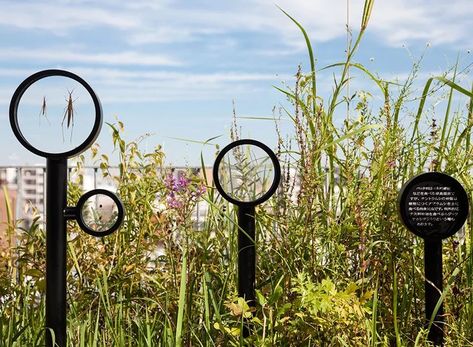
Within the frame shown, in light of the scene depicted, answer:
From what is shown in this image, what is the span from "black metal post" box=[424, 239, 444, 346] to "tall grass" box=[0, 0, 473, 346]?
4 cm

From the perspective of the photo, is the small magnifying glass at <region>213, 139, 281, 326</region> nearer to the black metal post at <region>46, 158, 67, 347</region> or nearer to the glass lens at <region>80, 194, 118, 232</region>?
the glass lens at <region>80, 194, 118, 232</region>

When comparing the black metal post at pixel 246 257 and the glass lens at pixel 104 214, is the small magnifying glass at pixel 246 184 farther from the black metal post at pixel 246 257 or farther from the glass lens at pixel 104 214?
the glass lens at pixel 104 214

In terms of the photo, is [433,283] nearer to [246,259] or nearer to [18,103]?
[246,259]

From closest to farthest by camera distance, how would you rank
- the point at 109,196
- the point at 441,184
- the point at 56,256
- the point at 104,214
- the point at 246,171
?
the point at 56,256 < the point at 109,196 < the point at 441,184 < the point at 246,171 < the point at 104,214

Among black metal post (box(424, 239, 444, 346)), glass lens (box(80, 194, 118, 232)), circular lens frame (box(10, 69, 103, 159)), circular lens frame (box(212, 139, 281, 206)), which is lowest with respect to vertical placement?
black metal post (box(424, 239, 444, 346))

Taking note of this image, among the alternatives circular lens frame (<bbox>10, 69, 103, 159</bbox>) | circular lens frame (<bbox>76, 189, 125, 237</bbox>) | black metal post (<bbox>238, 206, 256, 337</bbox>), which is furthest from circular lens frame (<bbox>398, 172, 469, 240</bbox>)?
circular lens frame (<bbox>10, 69, 103, 159</bbox>)

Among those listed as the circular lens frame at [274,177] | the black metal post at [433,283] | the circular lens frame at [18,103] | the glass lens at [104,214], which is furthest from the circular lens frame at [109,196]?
the black metal post at [433,283]

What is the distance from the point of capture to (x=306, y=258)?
2.90 metres

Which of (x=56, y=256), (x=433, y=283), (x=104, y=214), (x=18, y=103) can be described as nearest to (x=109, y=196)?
(x=56, y=256)

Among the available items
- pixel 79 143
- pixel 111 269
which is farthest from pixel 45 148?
pixel 111 269

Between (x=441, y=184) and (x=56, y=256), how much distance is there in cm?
154

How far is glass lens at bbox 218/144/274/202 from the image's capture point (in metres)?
2.90

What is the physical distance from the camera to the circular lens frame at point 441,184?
9.09ft

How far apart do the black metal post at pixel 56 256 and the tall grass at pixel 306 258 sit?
0.10 meters
